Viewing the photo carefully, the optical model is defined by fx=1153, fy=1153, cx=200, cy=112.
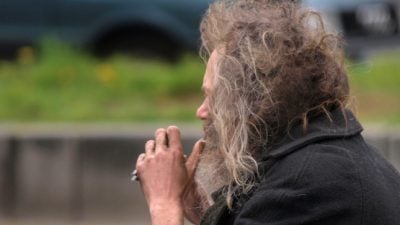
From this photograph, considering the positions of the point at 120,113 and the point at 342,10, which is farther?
the point at 342,10

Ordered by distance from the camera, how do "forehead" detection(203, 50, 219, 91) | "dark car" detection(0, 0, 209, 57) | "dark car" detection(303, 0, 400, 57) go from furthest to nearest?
"dark car" detection(303, 0, 400, 57)
"dark car" detection(0, 0, 209, 57)
"forehead" detection(203, 50, 219, 91)

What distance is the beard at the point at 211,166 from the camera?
2752mm

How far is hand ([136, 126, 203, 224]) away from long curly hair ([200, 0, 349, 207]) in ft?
0.50

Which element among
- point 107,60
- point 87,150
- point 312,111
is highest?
point 107,60

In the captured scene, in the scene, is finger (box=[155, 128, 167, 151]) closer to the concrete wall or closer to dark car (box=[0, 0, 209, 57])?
the concrete wall

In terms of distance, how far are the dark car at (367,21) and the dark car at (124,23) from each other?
128cm

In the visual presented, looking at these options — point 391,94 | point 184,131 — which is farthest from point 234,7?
point 391,94

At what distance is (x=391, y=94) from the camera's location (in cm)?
770

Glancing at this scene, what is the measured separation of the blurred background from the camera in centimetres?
605

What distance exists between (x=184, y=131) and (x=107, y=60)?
2.91 meters

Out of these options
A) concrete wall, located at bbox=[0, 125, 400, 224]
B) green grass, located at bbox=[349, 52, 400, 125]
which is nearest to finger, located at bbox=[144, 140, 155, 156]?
concrete wall, located at bbox=[0, 125, 400, 224]

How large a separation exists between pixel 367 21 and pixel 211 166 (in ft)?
25.9

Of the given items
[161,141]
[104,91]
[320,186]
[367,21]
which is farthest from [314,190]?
[367,21]

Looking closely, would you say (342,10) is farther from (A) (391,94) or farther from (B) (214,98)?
(B) (214,98)
